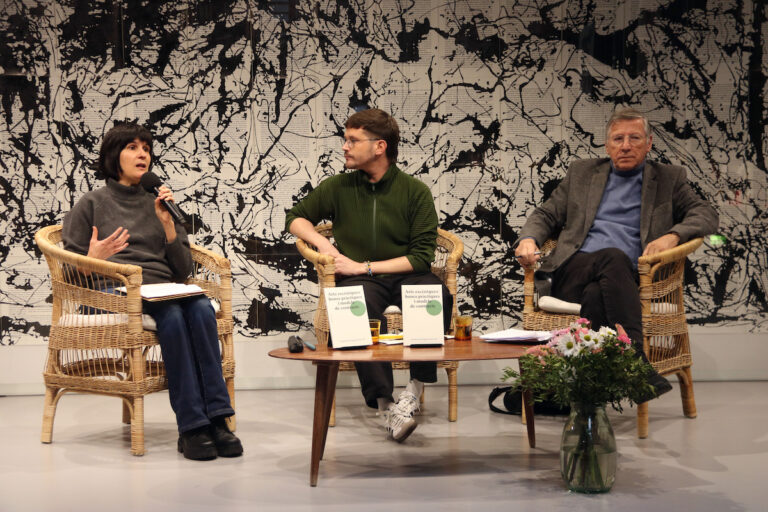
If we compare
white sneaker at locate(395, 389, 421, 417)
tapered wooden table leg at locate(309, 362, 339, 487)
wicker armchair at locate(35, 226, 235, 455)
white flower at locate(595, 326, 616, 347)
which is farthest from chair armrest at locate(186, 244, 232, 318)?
white flower at locate(595, 326, 616, 347)

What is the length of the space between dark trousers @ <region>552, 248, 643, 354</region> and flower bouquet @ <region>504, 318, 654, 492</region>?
2.57 feet

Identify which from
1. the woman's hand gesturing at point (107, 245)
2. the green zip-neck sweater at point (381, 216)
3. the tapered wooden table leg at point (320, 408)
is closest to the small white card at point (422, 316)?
the tapered wooden table leg at point (320, 408)

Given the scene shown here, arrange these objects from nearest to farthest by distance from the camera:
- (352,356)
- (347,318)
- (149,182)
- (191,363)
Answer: (352,356), (347,318), (191,363), (149,182)

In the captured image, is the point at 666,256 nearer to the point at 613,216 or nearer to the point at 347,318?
the point at 613,216

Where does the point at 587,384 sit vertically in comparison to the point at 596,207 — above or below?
below

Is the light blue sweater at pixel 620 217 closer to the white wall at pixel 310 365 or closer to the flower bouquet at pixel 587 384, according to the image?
the white wall at pixel 310 365

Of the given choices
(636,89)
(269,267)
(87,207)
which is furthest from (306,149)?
(636,89)

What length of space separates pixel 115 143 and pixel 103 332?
2.79 feet

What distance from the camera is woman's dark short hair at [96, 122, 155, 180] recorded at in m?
3.79

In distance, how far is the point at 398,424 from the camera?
137 inches

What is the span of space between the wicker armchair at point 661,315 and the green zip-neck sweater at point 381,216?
51 centimetres

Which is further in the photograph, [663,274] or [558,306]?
[663,274]

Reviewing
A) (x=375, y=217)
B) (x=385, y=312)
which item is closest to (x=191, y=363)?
(x=385, y=312)

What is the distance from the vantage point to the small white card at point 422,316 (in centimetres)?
305
